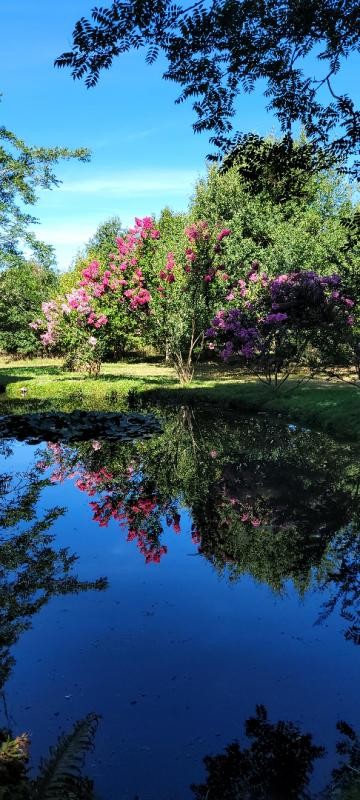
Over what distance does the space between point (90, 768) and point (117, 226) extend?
176 feet

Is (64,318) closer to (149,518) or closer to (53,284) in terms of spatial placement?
(149,518)

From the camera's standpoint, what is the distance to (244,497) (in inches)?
310

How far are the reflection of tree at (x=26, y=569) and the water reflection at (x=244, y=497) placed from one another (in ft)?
2.90

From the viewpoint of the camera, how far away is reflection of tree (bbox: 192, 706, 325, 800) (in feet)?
9.21

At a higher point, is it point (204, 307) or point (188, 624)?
point (204, 307)

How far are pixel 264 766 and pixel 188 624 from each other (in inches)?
63.1

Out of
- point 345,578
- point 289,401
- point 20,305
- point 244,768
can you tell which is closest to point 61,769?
point 244,768

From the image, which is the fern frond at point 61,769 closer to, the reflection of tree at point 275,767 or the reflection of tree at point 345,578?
the reflection of tree at point 275,767

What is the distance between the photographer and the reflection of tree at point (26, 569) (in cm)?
450

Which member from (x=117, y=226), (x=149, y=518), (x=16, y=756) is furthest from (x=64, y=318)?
(x=117, y=226)

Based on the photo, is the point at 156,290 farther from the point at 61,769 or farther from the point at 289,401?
the point at 61,769

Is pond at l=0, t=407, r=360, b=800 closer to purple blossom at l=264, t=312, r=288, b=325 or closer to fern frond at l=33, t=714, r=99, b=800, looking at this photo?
fern frond at l=33, t=714, r=99, b=800

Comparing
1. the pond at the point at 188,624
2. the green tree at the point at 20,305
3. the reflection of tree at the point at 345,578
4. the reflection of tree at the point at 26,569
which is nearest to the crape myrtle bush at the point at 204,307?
the green tree at the point at 20,305

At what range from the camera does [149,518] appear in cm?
714
